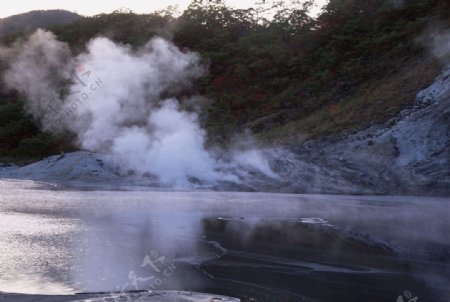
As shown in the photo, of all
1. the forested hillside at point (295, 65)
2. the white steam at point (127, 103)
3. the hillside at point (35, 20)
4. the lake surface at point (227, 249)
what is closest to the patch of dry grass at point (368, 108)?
the forested hillside at point (295, 65)

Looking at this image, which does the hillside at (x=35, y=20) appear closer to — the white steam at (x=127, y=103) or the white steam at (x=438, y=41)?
the white steam at (x=127, y=103)

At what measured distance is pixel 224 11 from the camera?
75125 millimetres

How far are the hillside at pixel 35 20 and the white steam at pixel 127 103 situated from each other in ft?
315

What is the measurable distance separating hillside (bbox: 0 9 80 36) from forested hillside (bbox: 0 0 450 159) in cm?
10048

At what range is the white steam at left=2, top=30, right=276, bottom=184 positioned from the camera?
32312 mm

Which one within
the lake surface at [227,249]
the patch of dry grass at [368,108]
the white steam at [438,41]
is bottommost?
the lake surface at [227,249]

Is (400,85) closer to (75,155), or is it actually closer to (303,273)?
(75,155)

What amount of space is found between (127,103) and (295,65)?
1876cm

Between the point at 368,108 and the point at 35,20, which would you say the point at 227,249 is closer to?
the point at 368,108

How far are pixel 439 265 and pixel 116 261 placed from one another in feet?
20.1

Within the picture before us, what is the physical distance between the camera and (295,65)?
56750 millimetres

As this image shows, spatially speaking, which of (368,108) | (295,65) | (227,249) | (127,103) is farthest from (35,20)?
(227,249)

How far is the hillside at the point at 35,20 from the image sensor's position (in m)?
169

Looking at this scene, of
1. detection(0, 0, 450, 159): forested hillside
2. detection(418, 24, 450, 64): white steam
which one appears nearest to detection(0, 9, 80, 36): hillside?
detection(0, 0, 450, 159): forested hillside
